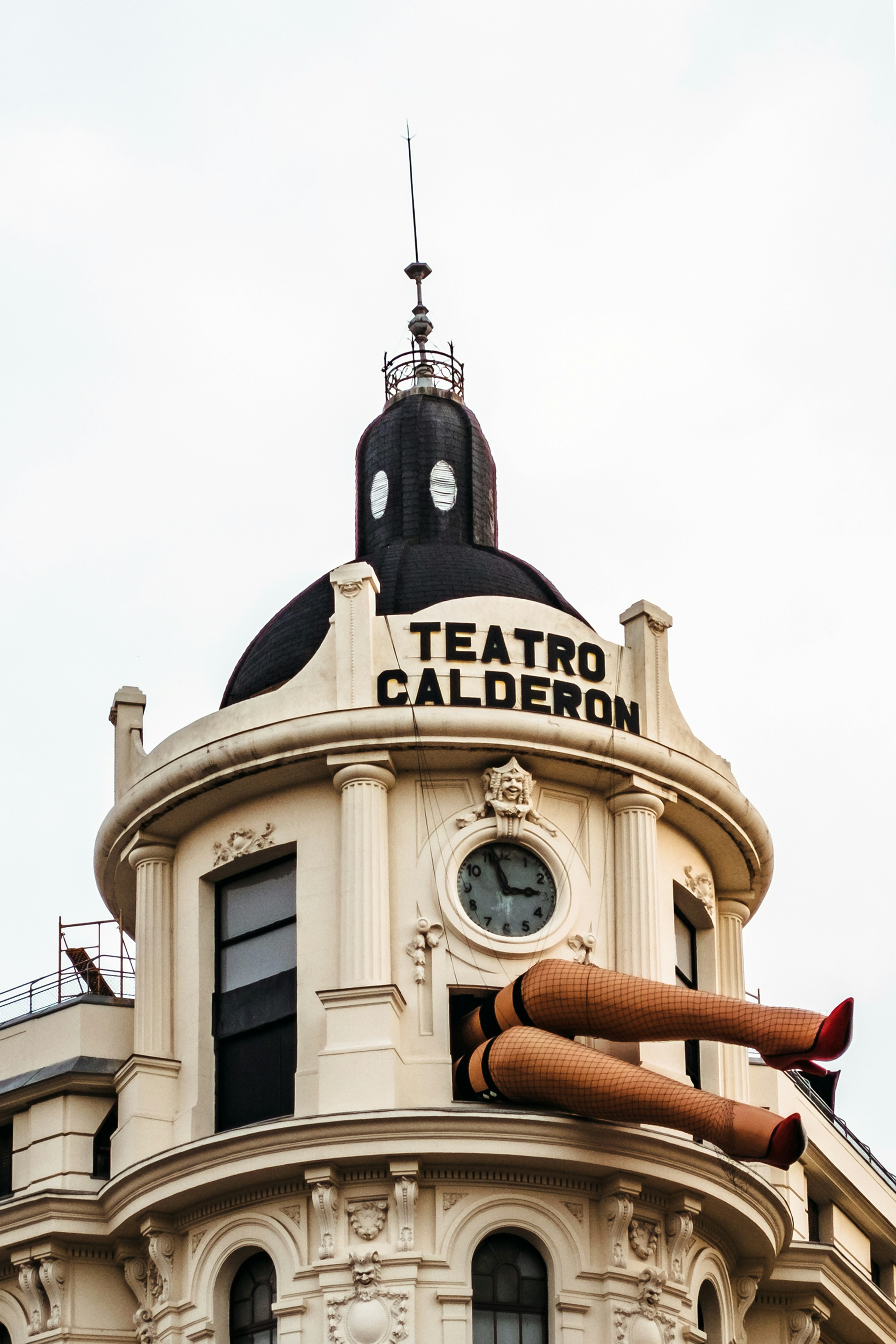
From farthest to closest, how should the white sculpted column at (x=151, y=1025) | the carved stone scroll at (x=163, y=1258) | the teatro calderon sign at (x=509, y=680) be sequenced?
the teatro calderon sign at (x=509, y=680)
the white sculpted column at (x=151, y=1025)
the carved stone scroll at (x=163, y=1258)

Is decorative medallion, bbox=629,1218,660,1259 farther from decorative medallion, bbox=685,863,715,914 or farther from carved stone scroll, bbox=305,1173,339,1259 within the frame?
decorative medallion, bbox=685,863,715,914

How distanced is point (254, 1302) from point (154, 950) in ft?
20.4

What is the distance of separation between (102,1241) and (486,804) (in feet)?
29.2

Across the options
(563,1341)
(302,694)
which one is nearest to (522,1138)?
(563,1341)

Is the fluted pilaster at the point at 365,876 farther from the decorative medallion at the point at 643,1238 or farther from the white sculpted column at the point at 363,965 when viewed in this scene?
the decorative medallion at the point at 643,1238

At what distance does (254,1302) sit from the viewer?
131ft

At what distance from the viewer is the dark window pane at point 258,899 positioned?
42.5 metres

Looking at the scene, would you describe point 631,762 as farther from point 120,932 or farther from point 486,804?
point 120,932

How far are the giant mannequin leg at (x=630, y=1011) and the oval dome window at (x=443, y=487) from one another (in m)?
11.1

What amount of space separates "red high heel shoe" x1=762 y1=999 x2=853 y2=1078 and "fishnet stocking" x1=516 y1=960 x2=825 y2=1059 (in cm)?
38

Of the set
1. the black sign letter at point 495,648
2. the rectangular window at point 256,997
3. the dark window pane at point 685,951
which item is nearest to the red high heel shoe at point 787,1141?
the dark window pane at point 685,951

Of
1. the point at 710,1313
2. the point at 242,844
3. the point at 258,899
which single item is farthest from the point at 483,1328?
the point at 242,844

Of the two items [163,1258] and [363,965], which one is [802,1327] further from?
[163,1258]

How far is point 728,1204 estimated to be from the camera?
133 ft
